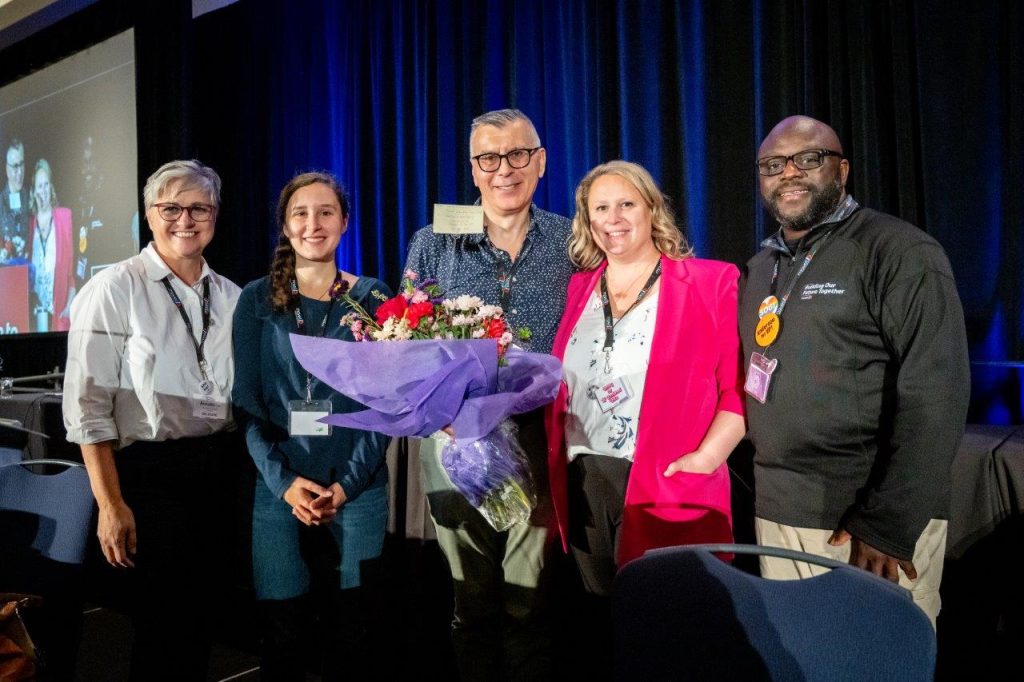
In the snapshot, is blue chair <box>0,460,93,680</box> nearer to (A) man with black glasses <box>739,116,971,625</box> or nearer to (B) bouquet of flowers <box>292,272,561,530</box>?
(B) bouquet of flowers <box>292,272,561,530</box>

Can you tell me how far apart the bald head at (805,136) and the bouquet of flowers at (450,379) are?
933 millimetres

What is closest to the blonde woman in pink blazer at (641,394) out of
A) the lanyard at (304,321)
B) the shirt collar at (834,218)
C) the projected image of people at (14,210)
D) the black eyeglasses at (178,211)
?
the shirt collar at (834,218)

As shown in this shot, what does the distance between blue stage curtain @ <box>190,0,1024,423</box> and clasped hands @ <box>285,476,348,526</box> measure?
2.18m

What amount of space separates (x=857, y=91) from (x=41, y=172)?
276 inches

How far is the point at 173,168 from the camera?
2.36 meters

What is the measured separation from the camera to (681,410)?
1.86 metres

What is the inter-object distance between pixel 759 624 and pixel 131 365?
6.45 feet

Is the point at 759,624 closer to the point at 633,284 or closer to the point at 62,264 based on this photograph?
the point at 633,284

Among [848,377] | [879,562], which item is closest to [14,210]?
[848,377]

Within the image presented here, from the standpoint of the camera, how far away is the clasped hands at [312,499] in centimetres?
206

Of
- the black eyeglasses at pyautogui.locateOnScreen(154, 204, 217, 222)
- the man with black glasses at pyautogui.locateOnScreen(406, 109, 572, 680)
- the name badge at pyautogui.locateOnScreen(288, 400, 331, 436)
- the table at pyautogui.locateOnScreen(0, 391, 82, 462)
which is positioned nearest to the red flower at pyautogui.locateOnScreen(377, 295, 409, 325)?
the man with black glasses at pyautogui.locateOnScreen(406, 109, 572, 680)

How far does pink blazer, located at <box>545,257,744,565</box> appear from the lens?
184 centimetres

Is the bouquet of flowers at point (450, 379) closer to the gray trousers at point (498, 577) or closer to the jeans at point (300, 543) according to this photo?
the gray trousers at point (498, 577)

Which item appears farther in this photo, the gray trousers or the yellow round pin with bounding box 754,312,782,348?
the gray trousers
